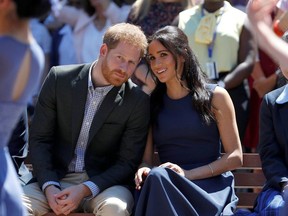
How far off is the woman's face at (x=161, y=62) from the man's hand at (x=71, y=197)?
0.86 m

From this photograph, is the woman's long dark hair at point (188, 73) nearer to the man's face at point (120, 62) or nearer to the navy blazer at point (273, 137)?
the man's face at point (120, 62)

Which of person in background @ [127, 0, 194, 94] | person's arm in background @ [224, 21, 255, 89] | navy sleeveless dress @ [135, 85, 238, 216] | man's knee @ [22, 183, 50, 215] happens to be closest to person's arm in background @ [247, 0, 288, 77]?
navy sleeveless dress @ [135, 85, 238, 216]

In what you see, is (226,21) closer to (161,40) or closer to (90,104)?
(161,40)

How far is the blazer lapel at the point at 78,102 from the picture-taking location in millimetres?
4789

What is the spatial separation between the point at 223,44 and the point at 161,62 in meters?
1.05

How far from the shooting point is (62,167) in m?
4.88

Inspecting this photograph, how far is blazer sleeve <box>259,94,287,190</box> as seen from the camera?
15.2 ft

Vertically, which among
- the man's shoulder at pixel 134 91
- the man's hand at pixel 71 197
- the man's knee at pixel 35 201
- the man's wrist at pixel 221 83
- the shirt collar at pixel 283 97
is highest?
the man's shoulder at pixel 134 91

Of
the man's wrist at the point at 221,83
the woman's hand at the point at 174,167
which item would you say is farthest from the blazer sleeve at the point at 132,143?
the man's wrist at the point at 221,83

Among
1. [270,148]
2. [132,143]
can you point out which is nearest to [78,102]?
[132,143]

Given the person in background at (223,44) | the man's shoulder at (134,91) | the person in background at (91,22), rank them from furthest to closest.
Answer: the person in background at (91,22) < the person in background at (223,44) < the man's shoulder at (134,91)

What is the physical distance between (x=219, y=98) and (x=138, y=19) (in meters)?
1.45

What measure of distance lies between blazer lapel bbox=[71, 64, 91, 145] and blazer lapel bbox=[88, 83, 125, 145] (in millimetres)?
87

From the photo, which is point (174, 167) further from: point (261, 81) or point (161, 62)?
point (261, 81)
